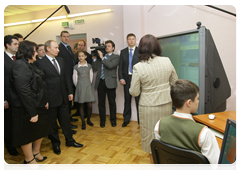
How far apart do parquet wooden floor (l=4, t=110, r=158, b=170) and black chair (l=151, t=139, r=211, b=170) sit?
44.0 inches

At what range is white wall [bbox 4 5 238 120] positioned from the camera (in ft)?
8.17

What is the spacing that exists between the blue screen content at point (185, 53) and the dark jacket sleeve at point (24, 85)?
1520mm

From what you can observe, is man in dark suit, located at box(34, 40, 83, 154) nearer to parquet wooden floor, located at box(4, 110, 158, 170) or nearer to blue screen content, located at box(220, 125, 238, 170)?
parquet wooden floor, located at box(4, 110, 158, 170)

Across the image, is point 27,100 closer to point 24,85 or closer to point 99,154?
point 24,85

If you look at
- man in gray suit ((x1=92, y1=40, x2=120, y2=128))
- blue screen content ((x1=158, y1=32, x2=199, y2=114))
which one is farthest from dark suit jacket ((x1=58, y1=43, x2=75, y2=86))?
blue screen content ((x1=158, y1=32, x2=199, y2=114))

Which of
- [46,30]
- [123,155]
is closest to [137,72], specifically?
[123,155]

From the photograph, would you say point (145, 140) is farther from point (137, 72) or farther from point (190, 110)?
point (190, 110)

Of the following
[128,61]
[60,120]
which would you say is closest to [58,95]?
[60,120]

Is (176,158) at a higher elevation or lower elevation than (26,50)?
lower

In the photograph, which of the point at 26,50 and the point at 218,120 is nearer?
the point at 218,120

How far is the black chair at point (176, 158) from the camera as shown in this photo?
2.90ft

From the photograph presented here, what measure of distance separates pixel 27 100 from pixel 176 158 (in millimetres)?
1532

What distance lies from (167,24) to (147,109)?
76.8 inches

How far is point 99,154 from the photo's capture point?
7.99ft
